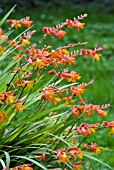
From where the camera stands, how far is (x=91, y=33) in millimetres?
10570

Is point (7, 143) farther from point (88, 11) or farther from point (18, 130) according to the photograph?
point (88, 11)

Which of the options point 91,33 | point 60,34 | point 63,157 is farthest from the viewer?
point 91,33

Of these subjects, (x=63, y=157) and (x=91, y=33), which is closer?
(x=63, y=157)

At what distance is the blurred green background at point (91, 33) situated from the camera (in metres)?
6.18

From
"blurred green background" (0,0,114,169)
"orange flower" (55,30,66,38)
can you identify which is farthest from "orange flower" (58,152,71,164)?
"blurred green background" (0,0,114,169)

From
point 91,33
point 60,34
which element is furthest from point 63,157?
point 91,33

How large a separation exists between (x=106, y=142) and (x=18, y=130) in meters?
1.75

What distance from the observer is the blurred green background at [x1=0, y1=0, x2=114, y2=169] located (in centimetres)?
618

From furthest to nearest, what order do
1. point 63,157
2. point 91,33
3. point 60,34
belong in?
point 91,33, point 60,34, point 63,157

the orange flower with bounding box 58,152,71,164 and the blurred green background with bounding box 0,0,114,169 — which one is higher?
the orange flower with bounding box 58,152,71,164

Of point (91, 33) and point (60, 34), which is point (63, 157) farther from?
point (91, 33)

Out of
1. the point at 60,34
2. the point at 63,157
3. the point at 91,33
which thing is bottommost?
the point at 91,33

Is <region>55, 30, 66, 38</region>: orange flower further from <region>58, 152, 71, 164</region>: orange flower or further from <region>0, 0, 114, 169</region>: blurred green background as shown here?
<region>0, 0, 114, 169</region>: blurred green background

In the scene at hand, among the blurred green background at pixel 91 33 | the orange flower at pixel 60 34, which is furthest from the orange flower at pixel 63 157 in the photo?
the blurred green background at pixel 91 33
